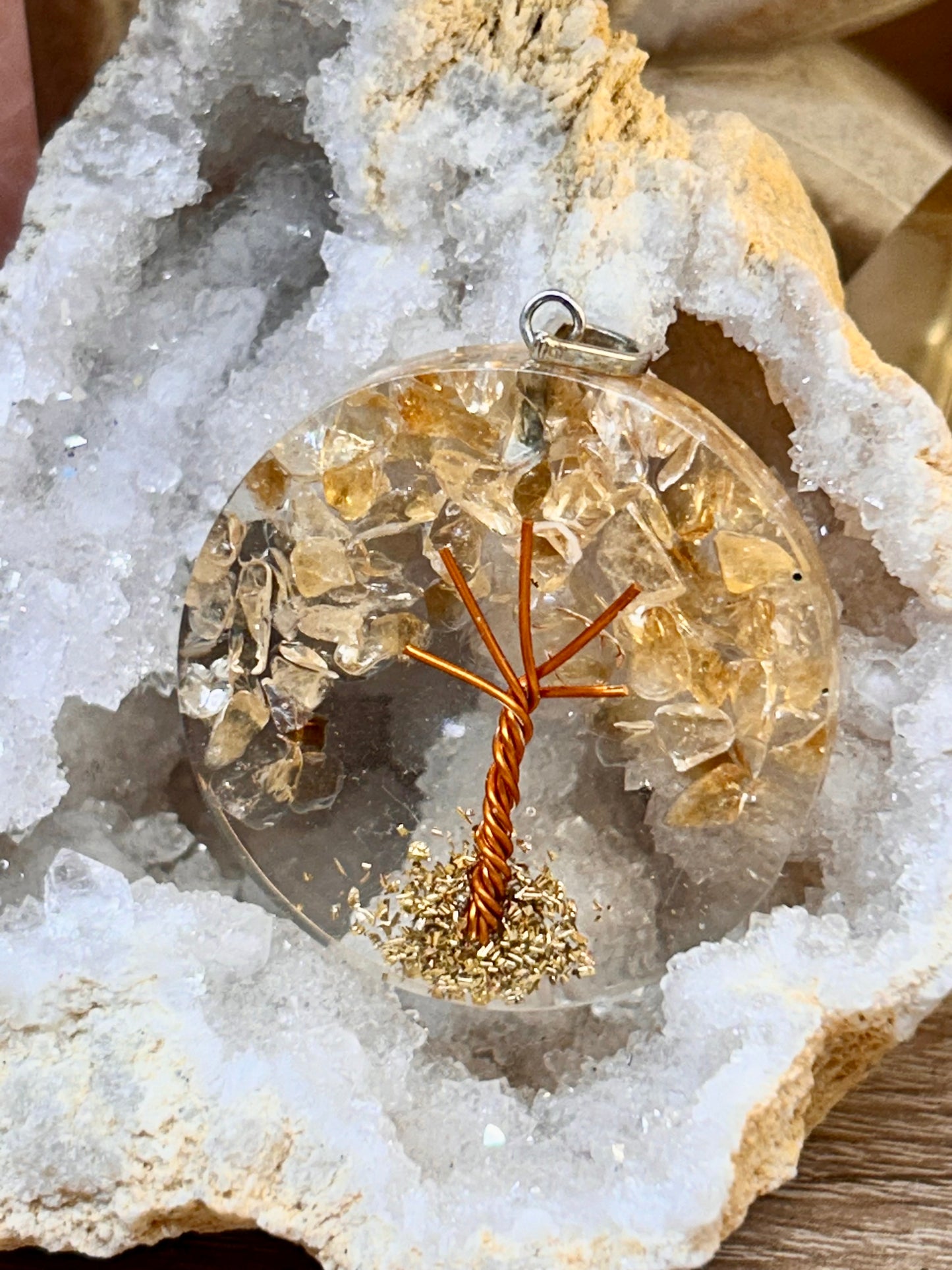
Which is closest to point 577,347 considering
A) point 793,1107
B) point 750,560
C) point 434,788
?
point 750,560

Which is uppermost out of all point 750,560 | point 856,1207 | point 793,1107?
point 750,560

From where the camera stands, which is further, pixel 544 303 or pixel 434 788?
pixel 434 788

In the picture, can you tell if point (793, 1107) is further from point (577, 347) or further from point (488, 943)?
point (577, 347)

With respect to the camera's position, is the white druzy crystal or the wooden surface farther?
the wooden surface

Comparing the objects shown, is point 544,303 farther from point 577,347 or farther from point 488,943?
point 488,943

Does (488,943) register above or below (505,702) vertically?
below

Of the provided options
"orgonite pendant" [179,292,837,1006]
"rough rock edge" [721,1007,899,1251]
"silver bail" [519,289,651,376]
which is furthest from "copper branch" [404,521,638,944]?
"rough rock edge" [721,1007,899,1251]

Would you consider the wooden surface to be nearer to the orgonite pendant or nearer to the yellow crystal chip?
the orgonite pendant
